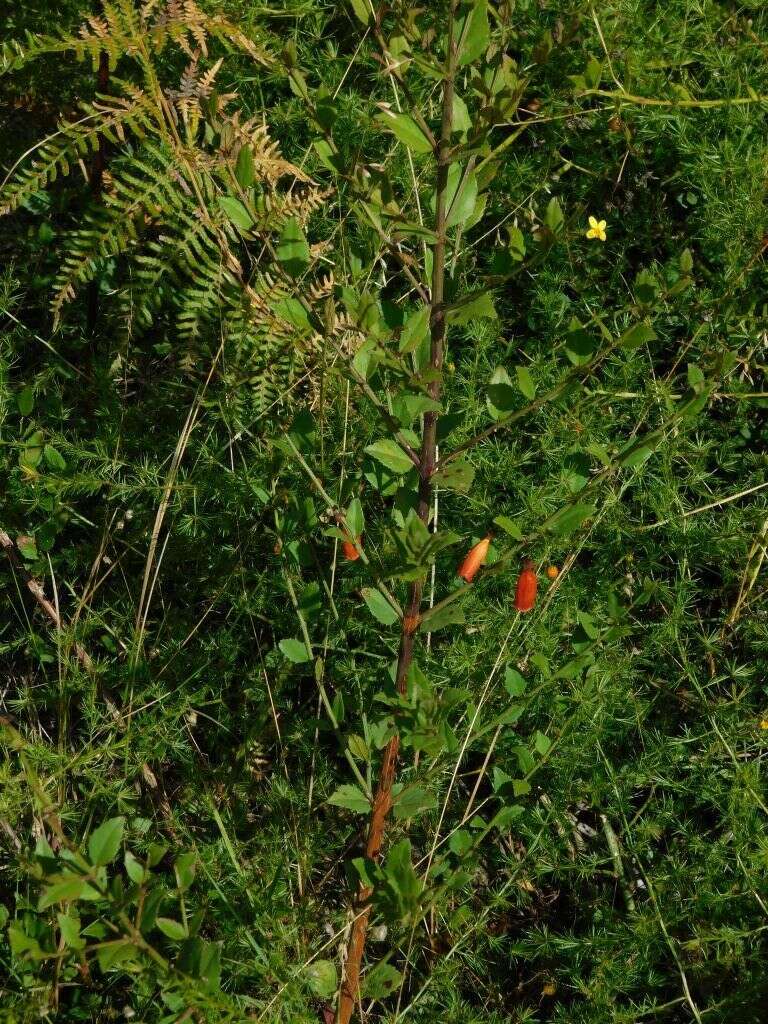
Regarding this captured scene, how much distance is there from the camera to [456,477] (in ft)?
5.78

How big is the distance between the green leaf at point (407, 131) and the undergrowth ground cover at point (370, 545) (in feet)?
1.88

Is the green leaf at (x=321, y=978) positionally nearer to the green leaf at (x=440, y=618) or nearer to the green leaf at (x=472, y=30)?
the green leaf at (x=440, y=618)

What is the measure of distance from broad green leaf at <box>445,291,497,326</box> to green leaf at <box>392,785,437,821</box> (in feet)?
2.84

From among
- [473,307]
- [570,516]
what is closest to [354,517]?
[570,516]

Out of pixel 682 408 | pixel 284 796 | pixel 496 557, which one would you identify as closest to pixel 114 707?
pixel 284 796

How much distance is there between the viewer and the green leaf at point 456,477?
1741mm

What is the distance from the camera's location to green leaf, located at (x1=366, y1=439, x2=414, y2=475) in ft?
5.82

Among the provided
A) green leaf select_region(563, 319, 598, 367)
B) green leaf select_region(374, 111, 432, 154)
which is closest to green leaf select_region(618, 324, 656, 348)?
green leaf select_region(563, 319, 598, 367)

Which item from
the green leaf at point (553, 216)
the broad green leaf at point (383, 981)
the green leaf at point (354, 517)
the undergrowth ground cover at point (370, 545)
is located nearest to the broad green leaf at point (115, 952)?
the undergrowth ground cover at point (370, 545)

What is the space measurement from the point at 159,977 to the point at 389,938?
1040 mm

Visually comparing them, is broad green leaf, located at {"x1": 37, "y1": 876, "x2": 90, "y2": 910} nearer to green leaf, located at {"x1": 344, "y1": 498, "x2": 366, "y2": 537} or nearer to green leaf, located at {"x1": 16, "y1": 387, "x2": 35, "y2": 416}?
green leaf, located at {"x1": 344, "y1": 498, "x2": 366, "y2": 537}

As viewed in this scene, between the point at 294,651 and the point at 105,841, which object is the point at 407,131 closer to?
the point at 294,651

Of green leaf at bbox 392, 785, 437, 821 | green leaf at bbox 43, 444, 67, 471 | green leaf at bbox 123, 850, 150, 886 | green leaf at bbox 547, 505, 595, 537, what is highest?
green leaf at bbox 547, 505, 595, 537

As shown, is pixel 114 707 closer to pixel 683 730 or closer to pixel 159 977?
pixel 159 977
